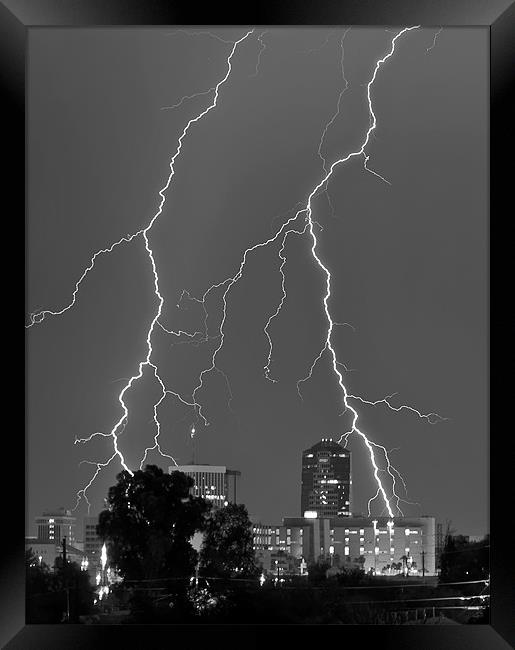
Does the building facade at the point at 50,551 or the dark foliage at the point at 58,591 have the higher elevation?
the building facade at the point at 50,551

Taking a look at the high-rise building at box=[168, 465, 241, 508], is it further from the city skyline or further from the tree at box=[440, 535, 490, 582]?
the tree at box=[440, 535, 490, 582]

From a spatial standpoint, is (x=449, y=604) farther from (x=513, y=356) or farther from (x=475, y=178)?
(x=513, y=356)

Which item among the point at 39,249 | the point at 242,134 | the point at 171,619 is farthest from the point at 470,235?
the point at 171,619

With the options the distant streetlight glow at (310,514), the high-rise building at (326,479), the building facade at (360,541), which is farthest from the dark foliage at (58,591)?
the high-rise building at (326,479)

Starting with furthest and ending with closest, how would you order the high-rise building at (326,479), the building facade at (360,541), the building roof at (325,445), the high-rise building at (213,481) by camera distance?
A: the building roof at (325,445)
the high-rise building at (326,479)
the building facade at (360,541)
the high-rise building at (213,481)

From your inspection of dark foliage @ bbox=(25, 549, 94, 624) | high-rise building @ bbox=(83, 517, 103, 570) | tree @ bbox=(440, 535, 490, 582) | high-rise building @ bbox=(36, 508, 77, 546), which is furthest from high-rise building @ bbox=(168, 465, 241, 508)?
tree @ bbox=(440, 535, 490, 582)

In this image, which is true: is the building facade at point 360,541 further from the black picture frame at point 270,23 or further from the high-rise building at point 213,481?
the black picture frame at point 270,23

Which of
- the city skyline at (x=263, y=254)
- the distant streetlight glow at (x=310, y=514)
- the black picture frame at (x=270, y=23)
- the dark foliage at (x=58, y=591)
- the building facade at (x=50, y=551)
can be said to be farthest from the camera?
the distant streetlight glow at (x=310, y=514)
